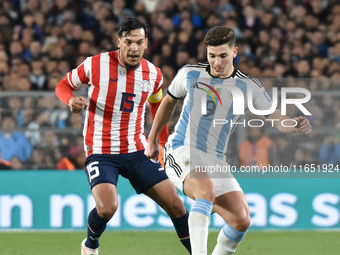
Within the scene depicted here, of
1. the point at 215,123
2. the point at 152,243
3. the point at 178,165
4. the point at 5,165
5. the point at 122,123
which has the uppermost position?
the point at 215,123

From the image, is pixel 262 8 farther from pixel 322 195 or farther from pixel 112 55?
pixel 112 55

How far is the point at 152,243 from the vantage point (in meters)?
6.39

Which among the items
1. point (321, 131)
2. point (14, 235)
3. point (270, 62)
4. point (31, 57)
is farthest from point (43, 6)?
point (321, 131)

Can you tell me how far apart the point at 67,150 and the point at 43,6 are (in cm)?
388

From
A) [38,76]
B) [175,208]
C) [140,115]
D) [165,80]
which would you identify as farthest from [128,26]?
[38,76]

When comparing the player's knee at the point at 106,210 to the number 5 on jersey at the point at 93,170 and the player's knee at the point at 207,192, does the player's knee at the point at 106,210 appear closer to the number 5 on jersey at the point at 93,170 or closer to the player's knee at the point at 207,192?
the number 5 on jersey at the point at 93,170

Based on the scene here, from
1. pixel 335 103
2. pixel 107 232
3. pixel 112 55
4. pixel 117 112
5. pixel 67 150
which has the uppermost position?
pixel 112 55

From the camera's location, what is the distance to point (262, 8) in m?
10.1

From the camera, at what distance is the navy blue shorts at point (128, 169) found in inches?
189

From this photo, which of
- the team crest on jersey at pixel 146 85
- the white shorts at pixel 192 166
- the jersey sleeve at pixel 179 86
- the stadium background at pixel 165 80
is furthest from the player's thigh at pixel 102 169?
the stadium background at pixel 165 80

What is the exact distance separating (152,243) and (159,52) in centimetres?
427

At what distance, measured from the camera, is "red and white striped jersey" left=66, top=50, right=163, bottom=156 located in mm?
5000

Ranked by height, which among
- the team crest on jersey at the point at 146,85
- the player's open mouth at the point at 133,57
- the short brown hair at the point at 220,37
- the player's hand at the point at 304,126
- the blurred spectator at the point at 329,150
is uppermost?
the short brown hair at the point at 220,37

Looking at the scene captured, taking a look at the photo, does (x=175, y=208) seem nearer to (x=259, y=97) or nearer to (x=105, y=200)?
(x=105, y=200)
